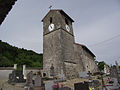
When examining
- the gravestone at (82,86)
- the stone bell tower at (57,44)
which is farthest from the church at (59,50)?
the gravestone at (82,86)

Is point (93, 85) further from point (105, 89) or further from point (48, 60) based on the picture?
point (48, 60)

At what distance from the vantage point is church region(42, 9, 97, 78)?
16828 mm

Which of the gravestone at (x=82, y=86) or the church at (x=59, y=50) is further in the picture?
the church at (x=59, y=50)

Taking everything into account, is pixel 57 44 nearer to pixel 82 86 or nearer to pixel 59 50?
pixel 59 50

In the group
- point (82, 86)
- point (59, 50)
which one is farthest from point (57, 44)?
point (82, 86)

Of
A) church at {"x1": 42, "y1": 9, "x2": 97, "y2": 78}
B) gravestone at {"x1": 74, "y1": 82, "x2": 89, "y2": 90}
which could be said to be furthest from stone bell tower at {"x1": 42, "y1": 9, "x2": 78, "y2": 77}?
gravestone at {"x1": 74, "y1": 82, "x2": 89, "y2": 90}

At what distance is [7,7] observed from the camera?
1.76 meters

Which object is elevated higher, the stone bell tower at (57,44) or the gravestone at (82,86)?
the stone bell tower at (57,44)

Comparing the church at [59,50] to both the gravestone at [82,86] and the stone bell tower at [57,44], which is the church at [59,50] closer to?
the stone bell tower at [57,44]

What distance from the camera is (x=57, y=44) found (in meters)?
17.9

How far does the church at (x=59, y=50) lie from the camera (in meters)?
16.8

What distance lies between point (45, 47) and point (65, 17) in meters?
7.68

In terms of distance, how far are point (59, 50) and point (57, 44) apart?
128cm

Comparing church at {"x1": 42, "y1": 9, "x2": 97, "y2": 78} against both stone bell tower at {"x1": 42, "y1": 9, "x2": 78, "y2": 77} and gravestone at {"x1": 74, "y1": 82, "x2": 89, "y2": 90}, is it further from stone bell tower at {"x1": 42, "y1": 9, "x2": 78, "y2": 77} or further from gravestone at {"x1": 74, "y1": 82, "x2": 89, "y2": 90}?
gravestone at {"x1": 74, "y1": 82, "x2": 89, "y2": 90}
